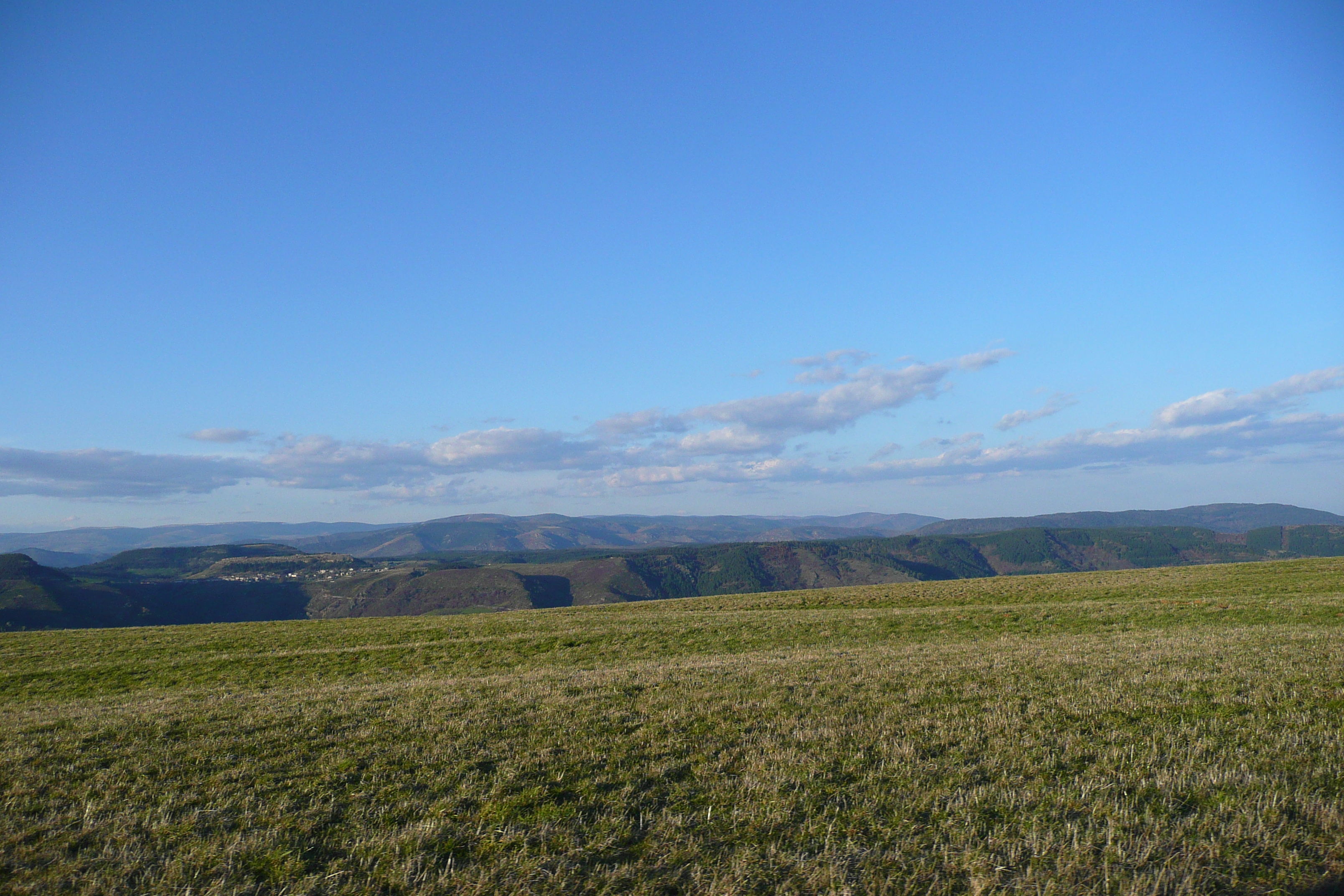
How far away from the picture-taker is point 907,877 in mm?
6336

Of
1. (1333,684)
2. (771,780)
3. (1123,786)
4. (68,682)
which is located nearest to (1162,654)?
(1333,684)

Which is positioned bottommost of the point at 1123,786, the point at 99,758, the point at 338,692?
the point at 338,692

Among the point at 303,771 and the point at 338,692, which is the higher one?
the point at 303,771

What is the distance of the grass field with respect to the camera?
6547mm

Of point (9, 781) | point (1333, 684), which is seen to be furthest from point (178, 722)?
point (1333, 684)

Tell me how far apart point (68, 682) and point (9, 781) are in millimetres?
22983

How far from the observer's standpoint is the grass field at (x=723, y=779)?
21.5 feet

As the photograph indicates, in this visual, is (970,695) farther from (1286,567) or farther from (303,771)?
(1286,567)

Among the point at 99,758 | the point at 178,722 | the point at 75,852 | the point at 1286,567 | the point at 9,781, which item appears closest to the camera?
the point at 75,852

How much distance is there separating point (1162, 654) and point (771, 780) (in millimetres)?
16326

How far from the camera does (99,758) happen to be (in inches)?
447

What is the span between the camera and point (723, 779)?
9.23 m

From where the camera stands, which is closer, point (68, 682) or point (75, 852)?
point (75, 852)

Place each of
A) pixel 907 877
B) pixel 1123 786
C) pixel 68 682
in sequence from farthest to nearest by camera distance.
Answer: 1. pixel 68 682
2. pixel 1123 786
3. pixel 907 877
